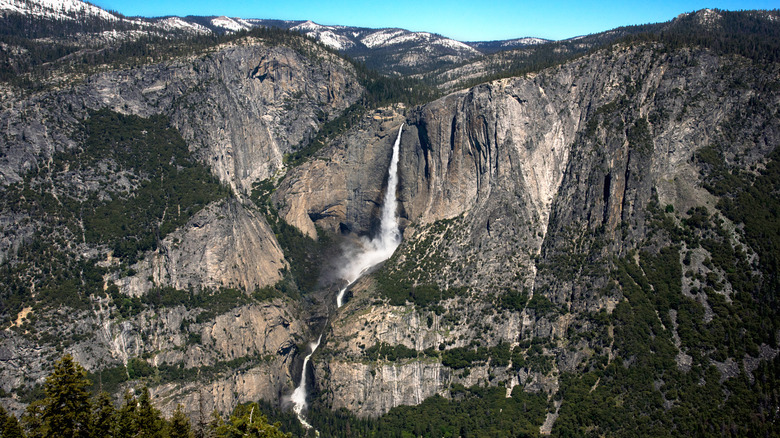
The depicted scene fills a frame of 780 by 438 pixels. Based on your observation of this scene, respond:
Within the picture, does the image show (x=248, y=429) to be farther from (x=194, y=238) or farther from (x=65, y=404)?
(x=194, y=238)

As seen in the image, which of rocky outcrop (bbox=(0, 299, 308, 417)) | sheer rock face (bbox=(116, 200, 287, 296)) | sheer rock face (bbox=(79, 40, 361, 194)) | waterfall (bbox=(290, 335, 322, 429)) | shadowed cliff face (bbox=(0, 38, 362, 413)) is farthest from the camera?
sheer rock face (bbox=(79, 40, 361, 194))

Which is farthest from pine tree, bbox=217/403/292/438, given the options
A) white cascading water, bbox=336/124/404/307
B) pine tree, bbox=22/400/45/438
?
white cascading water, bbox=336/124/404/307

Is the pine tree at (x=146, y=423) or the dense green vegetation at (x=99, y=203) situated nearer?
the pine tree at (x=146, y=423)

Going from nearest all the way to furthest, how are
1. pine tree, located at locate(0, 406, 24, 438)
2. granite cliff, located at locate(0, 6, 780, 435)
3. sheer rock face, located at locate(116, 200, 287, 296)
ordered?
pine tree, located at locate(0, 406, 24, 438)
granite cliff, located at locate(0, 6, 780, 435)
sheer rock face, located at locate(116, 200, 287, 296)

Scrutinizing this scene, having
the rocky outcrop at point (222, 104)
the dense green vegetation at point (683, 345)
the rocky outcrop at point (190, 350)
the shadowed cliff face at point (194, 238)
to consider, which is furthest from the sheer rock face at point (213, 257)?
the dense green vegetation at point (683, 345)

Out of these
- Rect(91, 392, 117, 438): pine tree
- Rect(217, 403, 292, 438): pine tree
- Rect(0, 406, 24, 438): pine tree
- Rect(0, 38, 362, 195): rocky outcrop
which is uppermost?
Rect(0, 38, 362, 195): rocky outcrop

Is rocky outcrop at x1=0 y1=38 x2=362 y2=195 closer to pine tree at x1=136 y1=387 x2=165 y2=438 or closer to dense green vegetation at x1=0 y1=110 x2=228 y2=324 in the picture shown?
dense green vegetation at x1=0 y1=110 x2=228 y2=324

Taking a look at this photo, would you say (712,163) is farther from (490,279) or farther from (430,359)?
(430,359)

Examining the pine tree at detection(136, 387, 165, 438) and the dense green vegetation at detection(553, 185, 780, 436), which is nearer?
the pine tree at detection(136, 387, 165, 438)

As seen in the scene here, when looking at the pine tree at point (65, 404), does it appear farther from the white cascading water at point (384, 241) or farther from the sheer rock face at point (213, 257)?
the white cascading water at point (384, 241)
